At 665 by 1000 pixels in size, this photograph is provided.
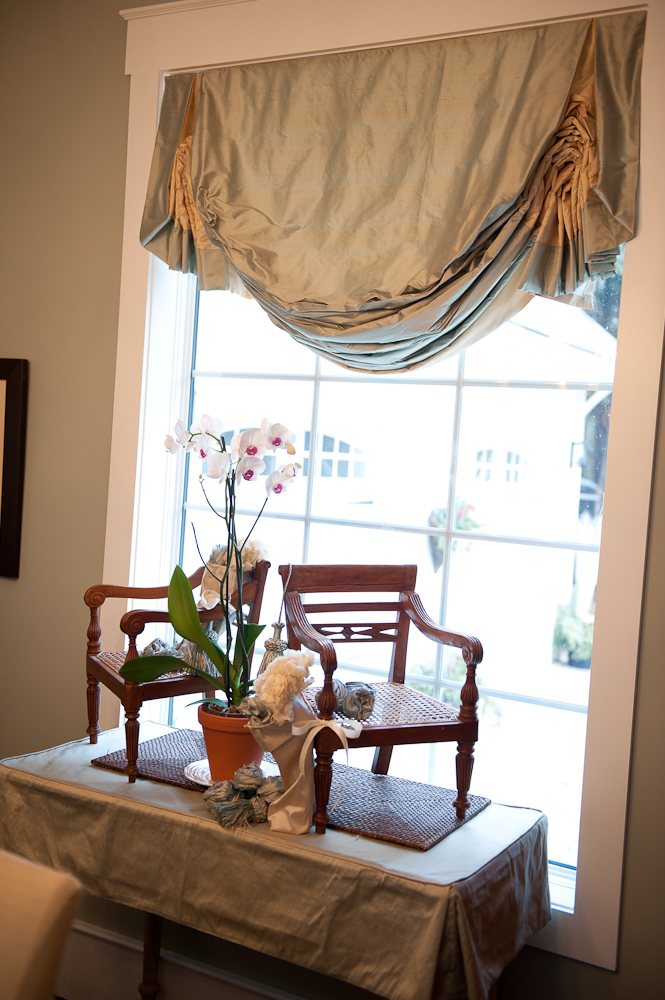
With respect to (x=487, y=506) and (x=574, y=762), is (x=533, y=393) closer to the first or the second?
(x=487, y=506)

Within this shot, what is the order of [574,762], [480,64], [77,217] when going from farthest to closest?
1. [77,217]
2. [574,762]
3. [480,64]

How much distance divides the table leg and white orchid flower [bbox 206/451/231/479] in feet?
4.32

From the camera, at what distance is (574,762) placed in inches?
88.7

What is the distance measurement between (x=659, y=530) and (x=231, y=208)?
154 centimetres

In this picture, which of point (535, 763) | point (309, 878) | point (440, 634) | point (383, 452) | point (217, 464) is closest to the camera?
point (309, 878)

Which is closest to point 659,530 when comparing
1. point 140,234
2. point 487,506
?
point 487,506

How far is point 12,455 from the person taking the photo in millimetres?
2861

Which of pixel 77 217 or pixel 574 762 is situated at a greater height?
pixel 77 217

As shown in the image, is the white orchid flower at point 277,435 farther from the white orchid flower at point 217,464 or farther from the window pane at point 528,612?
the window pane at point 528,612

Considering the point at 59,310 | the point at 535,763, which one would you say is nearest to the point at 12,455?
the point at 59,310

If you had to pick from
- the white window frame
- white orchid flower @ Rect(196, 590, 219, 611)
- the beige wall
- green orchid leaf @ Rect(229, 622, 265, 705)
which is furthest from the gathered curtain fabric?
→ green orchid leaf @ Rect(229, 622, 265, 705)

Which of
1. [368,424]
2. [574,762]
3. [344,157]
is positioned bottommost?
[574,762]

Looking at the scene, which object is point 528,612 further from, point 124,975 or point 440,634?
point 124,975

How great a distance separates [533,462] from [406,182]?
88 centimetres
